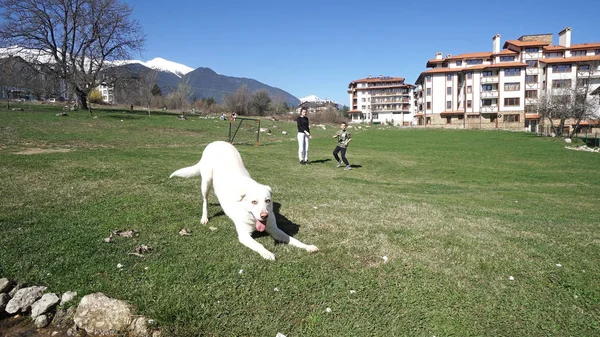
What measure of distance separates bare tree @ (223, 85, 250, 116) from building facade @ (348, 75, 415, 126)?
45.6 metres

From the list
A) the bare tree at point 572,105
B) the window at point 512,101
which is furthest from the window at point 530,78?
the bare tree at point 572,105

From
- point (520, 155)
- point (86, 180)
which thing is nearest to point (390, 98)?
point (520, 155)

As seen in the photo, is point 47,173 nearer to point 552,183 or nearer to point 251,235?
point 251,235

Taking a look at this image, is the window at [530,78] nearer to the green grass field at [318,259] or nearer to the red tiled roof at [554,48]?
the red tiled roof at [554,48]

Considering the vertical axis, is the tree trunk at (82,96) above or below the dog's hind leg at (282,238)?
above

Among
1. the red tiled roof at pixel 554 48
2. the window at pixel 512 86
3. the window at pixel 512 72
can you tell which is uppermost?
the red tiled roof at pixel 554 48

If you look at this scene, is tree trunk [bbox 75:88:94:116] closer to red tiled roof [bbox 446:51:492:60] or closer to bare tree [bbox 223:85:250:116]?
bare tree [bbox 223:85:250:116]

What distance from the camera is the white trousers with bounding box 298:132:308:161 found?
16.4 m

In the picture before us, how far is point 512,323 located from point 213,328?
130 inches

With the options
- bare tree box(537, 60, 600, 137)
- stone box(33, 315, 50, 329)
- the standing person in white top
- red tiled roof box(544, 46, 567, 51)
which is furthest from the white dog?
red tiled roof box(544, 46, 567, 51)

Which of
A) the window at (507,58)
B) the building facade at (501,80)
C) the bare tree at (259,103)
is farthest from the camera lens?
the bare tree at (259,103)

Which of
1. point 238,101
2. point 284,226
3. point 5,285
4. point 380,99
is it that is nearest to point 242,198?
point 284,226

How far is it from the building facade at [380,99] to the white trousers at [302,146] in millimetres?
108480

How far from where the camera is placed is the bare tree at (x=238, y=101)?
87.4m
